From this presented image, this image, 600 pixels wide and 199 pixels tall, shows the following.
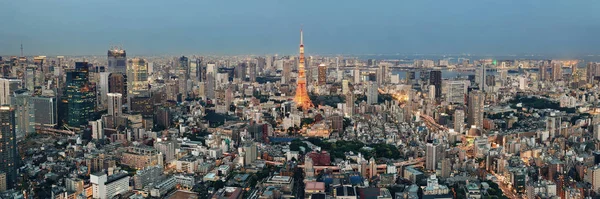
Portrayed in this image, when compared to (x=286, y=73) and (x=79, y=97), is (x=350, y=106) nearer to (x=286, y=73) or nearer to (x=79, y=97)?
(x=79, y=97)

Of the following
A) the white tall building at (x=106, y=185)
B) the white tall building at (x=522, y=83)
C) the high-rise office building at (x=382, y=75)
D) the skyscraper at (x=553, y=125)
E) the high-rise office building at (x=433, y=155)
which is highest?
the high-rise office building at (x=382, y=75)

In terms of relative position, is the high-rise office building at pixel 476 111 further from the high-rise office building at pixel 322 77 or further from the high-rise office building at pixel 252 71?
the high-rise office building at pixel 252 71

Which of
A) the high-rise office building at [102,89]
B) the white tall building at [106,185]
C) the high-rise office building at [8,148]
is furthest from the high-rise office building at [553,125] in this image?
the high-rise office building at [102,89]

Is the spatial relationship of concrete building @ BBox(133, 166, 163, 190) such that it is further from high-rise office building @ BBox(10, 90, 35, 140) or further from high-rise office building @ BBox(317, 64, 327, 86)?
high-rise office building @ BBox(317, 64, 327, 86)

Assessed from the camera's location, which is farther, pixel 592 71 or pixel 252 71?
pixel 252 71

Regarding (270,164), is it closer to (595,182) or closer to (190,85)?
(595,182)

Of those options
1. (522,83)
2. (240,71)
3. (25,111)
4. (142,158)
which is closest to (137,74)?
(25,111)

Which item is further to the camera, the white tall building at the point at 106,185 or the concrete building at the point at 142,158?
the concrete building at the point at 142,158
